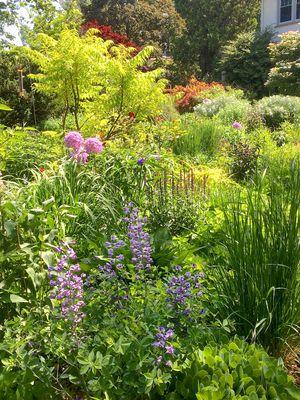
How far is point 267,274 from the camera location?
2502 millimetres

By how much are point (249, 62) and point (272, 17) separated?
15.4ft

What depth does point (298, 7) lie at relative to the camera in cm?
2700

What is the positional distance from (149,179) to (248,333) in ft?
7.75

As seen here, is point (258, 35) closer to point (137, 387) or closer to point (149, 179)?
point (149, 179)

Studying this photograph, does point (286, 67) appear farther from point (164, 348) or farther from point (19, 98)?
point (164, 348)

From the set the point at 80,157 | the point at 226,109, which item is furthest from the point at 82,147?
the point at 226,109

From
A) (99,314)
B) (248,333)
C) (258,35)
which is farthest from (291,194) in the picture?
(258,35)

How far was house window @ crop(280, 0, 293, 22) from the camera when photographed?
89.6ft

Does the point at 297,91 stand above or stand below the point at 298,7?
below

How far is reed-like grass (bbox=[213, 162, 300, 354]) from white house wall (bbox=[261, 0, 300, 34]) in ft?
88.8

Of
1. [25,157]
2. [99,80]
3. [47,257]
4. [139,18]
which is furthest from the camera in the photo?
[139,18]

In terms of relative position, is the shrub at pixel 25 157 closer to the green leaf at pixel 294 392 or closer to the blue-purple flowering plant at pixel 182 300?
the blue-purple flowering plant at pixel 182 300

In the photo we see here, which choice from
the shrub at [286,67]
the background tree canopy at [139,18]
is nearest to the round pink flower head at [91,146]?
the shrub at [286,67]

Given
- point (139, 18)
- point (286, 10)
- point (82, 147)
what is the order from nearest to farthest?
point (82, 147), point (286, 10), point (139, 18)
